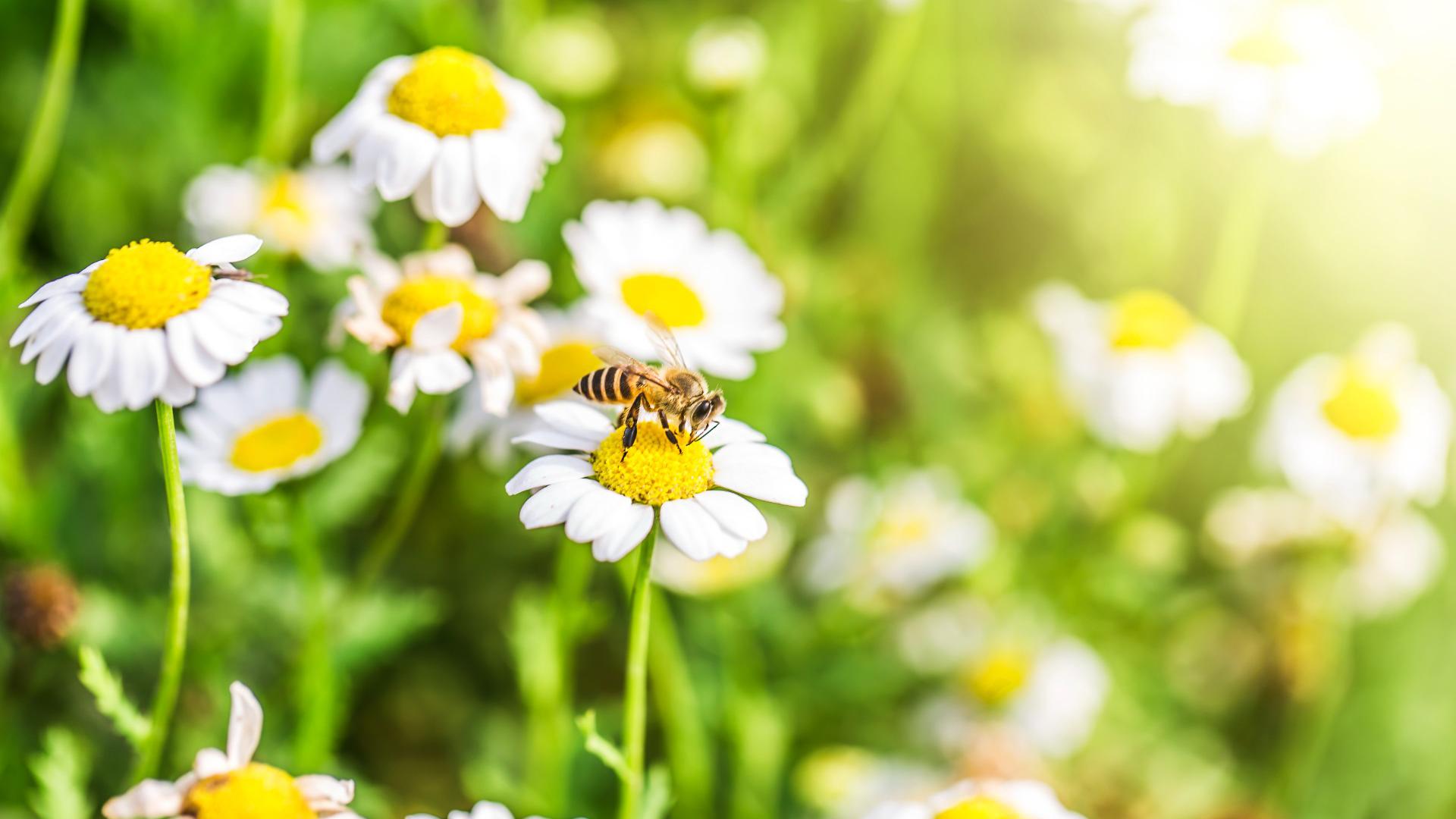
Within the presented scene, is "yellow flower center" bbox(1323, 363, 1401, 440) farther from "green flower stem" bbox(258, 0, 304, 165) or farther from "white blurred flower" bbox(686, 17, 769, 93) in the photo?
"green flower stem" bbox(258, 0, 304, 165)

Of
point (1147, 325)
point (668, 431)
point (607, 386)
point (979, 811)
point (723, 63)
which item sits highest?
point (723, 63)

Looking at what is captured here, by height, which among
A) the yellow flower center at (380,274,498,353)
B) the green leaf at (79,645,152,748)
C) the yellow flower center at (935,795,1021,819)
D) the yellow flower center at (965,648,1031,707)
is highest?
the yellow flower center at (965,648,1031,707)

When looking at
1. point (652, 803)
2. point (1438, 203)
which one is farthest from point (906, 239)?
point (652, 803)

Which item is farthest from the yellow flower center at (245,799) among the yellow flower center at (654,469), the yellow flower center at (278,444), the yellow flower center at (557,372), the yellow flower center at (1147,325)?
the yellow flower center at (1147,325)

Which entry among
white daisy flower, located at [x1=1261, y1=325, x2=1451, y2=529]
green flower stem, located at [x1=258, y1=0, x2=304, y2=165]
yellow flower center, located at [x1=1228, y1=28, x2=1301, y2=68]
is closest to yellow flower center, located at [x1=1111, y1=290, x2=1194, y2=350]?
white daisy flower, located at [x1=1261, y1=325, x2=1451, y2=529]

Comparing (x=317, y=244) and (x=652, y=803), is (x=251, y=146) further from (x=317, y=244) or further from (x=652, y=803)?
(x=652, y=803)

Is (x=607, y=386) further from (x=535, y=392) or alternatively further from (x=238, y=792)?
(x=238, y=792)

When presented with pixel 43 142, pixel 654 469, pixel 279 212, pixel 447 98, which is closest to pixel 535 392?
pixel 447 98
